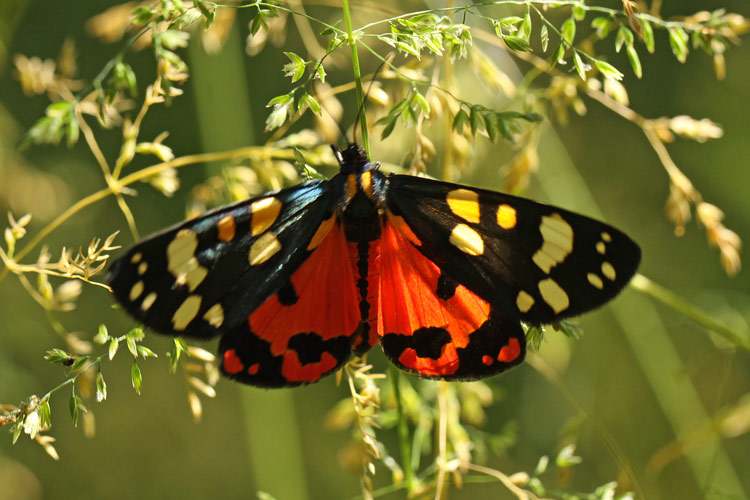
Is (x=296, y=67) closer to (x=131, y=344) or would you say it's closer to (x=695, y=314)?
(x=131, y=344)

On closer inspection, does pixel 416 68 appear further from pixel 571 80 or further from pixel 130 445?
pixel 130 445

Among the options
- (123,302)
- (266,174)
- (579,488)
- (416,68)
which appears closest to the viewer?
(123,302)

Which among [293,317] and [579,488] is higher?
[293,317]

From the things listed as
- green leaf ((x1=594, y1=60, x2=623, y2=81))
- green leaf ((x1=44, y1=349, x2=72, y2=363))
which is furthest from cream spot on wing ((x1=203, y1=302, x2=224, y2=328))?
green leaf ((x1=594, y1=60, x2=623, y2=81))

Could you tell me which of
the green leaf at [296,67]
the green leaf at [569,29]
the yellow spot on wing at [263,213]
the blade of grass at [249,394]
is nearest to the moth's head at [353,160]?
the yellow spot on wing at [263,213]

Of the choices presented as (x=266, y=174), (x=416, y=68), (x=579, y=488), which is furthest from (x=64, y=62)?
(x=579, y=488)

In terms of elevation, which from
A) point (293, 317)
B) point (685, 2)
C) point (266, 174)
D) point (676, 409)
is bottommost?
point (676, 409)

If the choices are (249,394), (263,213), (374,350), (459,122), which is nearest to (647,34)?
(459,122)
